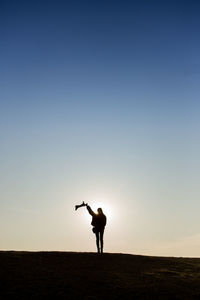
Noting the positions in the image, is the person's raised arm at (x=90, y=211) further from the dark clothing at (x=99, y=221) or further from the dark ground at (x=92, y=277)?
the dark ground at (x=92, y=277)

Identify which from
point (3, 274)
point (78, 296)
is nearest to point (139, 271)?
point (78, 296)

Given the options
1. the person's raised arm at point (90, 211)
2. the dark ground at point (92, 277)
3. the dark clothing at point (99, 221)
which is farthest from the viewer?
the person's raised arm at point (90, 211)

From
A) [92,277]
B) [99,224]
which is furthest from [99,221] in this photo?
[92,277]

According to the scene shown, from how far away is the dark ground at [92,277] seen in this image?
52.6 ft

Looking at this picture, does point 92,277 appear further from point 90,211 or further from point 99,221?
point 90,211

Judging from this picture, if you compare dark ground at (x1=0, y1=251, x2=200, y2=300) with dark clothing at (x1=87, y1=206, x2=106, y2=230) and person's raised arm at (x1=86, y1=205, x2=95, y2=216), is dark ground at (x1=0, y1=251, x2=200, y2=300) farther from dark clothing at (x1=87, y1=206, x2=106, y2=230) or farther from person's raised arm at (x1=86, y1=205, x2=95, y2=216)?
person's raised arm at (x1=86, y1=205, x2=95, y2=216)

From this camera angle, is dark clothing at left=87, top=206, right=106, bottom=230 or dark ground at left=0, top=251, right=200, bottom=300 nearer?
dark ground at left=0, top=251, right=200, bottom=300

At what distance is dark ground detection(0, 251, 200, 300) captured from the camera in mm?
16031

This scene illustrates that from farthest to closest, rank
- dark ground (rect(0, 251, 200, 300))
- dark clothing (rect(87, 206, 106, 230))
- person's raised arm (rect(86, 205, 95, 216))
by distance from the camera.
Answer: person's raised arm (rect(86, 205, 95, 216)) → dark clothing (rect(87, 206, 106, 230)) → dark ground (rect(0, 251, 200, 300))

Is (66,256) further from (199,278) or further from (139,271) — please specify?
(199,278)

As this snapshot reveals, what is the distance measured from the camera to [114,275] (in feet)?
62.0


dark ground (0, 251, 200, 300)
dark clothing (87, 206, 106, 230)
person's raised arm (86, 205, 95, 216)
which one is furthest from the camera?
person's raised arm (86, 205, 95, 216)

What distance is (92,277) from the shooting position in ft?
59.4

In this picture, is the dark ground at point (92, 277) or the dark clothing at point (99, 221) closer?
the dark ground at point (92, 277)
